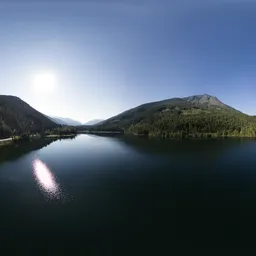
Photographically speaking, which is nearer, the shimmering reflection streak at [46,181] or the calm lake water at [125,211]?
the calm lake water at [125,211]

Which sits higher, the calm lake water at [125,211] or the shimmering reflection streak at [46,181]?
the shimmering reflection streak at [46,181]

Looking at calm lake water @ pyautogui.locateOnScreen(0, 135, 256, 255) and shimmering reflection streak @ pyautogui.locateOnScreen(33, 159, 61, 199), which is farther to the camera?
shimmering reflection streak @ pyautogui.locateOnScreen(33, 159, 61, 199)

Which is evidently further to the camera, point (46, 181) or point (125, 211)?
point (46, 181)

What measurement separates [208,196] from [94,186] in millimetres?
28834

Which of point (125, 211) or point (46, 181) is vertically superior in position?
point (46, 181)

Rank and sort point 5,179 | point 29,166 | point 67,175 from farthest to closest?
point 29,166 → point 67,175 → point 5,179

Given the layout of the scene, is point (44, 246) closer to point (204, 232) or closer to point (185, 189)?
point (204, 232)

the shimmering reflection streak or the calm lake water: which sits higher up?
the shimmering reflection streak

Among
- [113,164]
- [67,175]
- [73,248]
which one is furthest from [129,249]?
[113,164]

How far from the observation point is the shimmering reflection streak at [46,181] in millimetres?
55362

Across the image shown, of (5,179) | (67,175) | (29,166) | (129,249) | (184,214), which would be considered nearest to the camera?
(129,249)

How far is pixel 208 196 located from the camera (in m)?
52.8

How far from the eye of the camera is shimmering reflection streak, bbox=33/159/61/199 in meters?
55.4

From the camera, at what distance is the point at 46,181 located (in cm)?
6638
